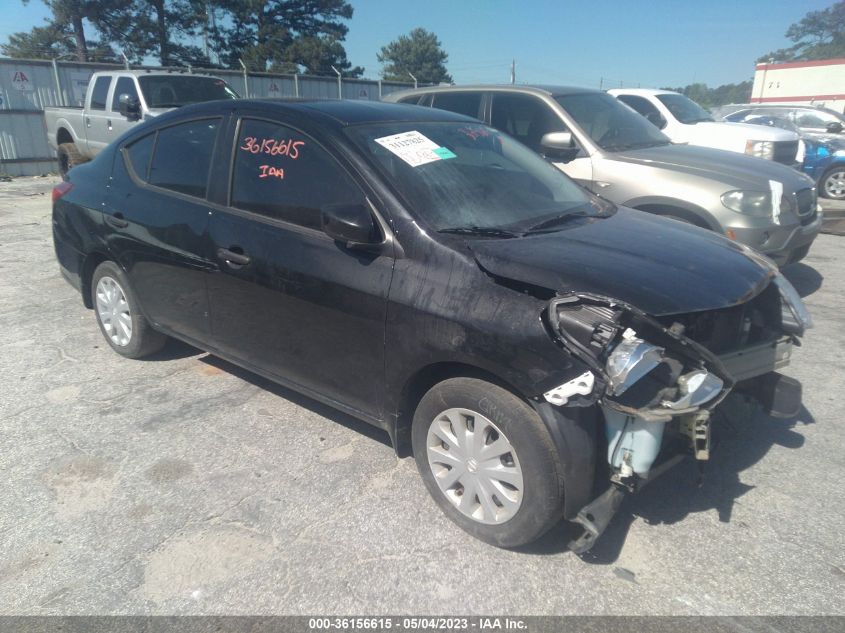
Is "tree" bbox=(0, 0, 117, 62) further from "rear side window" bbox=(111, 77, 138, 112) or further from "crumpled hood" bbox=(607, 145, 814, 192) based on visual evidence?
"crumpled hood" bbox=(607, 145, 814, 192)

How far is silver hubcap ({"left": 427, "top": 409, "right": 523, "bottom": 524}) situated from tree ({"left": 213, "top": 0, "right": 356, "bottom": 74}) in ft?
145

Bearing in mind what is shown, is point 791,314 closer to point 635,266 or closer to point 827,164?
point 635,266

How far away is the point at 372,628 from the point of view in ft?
7.50

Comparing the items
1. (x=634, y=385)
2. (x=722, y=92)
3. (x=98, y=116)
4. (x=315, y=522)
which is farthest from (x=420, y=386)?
(x=722, y=92)

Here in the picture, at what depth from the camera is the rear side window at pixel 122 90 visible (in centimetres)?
1043

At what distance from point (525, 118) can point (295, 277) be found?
413cm

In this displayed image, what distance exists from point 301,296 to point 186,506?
1.12 meters

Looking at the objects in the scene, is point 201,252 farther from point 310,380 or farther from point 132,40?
point 132,40

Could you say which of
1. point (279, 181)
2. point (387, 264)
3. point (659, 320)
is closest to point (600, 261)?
point (659, 320)

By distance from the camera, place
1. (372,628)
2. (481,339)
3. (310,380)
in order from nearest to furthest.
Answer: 1. (372,628)
2. (481,339)
3. (310,380)

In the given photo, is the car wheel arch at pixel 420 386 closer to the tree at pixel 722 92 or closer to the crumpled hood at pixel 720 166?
the crumpled hood at pixel 720 166

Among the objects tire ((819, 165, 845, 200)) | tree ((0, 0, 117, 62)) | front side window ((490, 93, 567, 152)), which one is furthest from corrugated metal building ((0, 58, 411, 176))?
tree ((0, 0, 117, 62))

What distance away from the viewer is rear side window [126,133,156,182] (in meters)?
4.09

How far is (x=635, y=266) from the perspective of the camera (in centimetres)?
266
